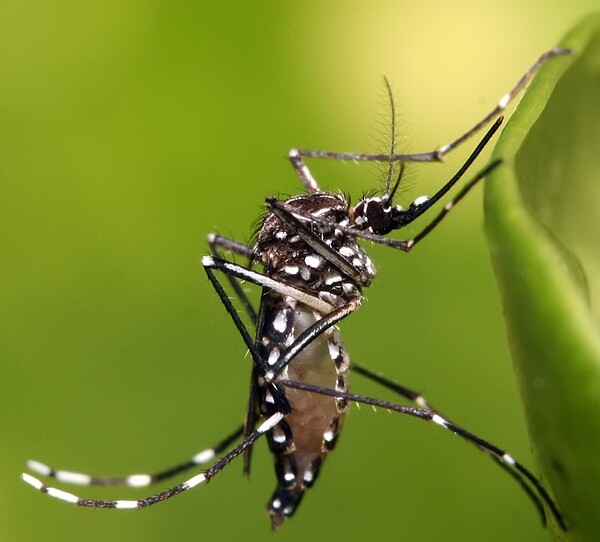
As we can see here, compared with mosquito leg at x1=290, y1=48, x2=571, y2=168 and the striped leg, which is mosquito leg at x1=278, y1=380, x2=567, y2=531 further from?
mosquito leg at x1=290, y1=48, x2=571, y2=168

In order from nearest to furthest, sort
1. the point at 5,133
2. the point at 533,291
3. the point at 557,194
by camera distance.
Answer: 1. the point at 533,291
2. the point at 557,194
3. the point at 5,133

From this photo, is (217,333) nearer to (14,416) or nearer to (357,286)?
(357,286)

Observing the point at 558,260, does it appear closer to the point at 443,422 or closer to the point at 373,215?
the point at 443,422

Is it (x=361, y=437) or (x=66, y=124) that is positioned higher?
(x=66, y=124)

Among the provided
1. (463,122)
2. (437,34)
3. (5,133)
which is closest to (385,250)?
(463,122)

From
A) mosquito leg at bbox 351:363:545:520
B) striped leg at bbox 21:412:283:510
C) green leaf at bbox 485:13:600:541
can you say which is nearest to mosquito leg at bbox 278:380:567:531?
mosquito leg at bbox 351:363:545:520

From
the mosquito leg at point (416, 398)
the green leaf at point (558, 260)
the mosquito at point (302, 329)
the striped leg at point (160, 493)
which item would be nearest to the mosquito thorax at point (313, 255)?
the mosquito at point (302, 329)

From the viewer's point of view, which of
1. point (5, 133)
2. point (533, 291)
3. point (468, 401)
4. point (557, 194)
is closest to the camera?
point (533, 291)
